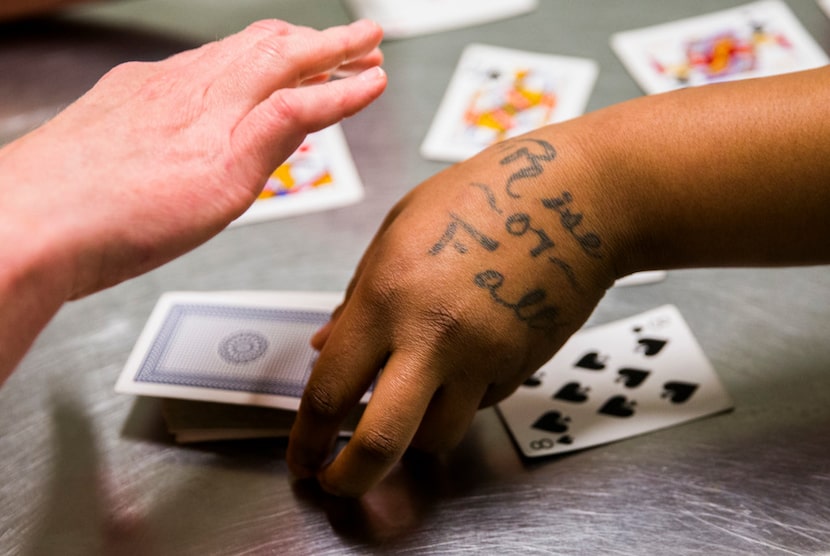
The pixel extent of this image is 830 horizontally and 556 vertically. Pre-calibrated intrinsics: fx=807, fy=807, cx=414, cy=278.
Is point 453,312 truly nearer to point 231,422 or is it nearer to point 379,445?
point 379,445

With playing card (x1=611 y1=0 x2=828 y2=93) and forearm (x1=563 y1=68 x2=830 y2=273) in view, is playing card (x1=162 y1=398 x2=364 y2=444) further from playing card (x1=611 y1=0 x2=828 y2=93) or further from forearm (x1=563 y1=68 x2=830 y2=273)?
playing card (x1=611 y1=0 x2=828 y2=93)

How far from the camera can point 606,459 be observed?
2.62ft

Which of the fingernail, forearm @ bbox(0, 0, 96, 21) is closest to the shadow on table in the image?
forearm @ bbox(0, 0, 96, 21)

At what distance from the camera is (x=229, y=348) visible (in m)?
0.88

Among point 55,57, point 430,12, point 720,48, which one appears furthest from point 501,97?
point 55,57

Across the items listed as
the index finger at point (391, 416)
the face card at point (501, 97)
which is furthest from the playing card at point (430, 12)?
the index finger at point (391, 416)

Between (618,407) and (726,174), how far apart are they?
0.85 ft

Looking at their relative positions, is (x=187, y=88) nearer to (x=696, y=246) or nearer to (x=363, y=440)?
(x=363, y=440)

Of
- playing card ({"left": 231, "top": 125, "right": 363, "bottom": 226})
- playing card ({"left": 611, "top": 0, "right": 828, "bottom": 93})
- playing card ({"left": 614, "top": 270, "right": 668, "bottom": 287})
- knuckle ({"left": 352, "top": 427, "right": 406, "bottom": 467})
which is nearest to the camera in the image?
knuckle ({"left": 352, "top": 427, "right": 406, "bottom": 467})

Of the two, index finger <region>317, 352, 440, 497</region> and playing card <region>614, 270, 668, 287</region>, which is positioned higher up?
index finger <region>317, 352, 440, 497</region>

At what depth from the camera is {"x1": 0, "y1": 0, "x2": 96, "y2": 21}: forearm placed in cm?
142

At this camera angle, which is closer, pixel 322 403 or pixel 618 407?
pixel 322 403

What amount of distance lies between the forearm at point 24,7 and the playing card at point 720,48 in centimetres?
100

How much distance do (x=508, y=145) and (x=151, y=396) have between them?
462mm
